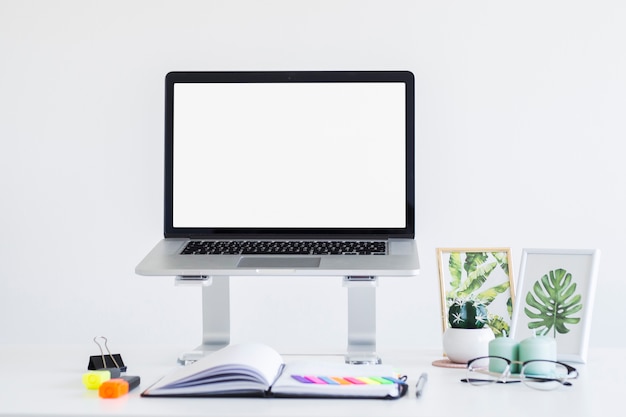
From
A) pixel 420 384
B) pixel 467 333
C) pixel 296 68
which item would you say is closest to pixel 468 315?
pixel 467 333

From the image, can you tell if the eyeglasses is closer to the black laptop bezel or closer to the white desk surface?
the white desk surface

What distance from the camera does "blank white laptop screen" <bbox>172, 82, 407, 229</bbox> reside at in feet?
6.66

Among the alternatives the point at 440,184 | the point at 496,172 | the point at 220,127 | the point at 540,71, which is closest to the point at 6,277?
the point at 220,127

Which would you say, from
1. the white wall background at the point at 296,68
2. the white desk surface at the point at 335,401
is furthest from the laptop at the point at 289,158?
the white wall background at the point at 296,68

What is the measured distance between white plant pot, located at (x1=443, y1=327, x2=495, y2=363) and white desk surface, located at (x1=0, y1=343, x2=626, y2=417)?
0.06 metres

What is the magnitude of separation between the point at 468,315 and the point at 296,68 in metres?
1.34

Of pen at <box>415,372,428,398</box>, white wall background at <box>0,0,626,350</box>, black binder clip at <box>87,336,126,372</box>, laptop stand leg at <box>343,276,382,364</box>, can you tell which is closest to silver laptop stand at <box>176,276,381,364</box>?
laptop stand leg at <box>343,276,382,364</box>

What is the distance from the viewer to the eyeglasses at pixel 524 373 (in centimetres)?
151

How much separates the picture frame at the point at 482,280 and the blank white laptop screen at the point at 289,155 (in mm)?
164

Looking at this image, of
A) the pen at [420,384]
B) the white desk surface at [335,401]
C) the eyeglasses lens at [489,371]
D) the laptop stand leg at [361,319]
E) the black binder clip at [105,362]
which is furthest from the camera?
the laptop stand leg at [361,319]

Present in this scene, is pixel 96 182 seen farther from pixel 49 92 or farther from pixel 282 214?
pixel 282 214

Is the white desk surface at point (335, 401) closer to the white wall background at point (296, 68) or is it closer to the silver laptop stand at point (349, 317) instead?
the silver laptop stand at point (349, 317)

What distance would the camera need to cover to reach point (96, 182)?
291 centimetres

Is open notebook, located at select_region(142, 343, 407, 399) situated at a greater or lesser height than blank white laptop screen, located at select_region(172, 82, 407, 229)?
lesser
